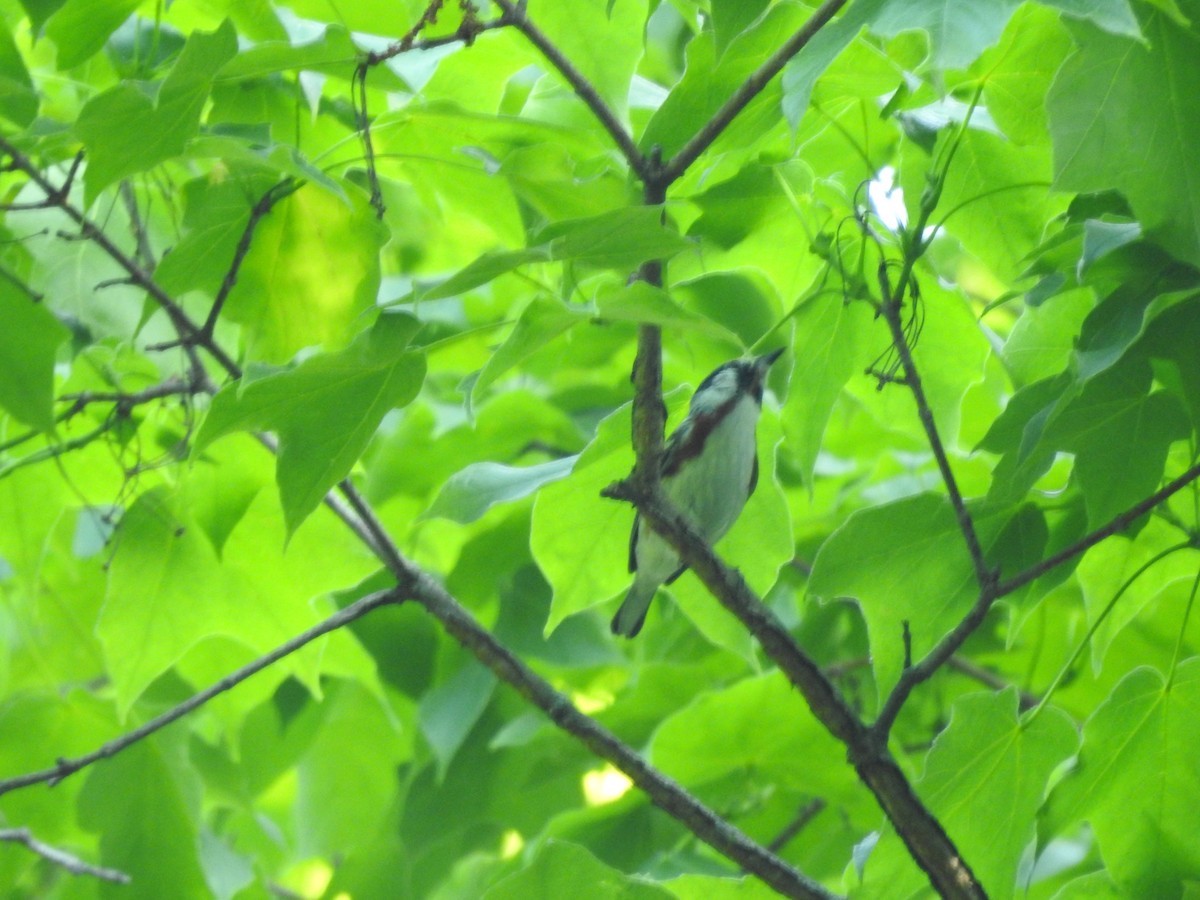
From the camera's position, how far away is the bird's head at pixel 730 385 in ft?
7.30

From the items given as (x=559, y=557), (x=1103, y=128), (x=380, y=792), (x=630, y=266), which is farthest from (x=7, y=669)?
(x=1103, y=128)

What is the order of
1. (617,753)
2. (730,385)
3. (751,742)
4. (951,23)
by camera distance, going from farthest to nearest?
(730,385) < (751,742) < (617,753) < (951,23)

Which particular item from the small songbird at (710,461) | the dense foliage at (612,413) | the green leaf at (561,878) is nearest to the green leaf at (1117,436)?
the dense foliage at (612,413)

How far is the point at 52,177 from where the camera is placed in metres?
1.89

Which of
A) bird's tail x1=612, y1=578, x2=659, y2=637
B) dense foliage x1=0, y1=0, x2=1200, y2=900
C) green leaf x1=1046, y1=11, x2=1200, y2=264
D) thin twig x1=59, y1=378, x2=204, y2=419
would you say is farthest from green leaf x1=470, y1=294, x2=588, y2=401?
bird's tail x1=612, y1=578, x2=659, y2=637

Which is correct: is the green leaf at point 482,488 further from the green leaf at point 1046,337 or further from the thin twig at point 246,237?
the green leaf at point 1046,337

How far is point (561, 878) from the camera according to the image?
1.32m

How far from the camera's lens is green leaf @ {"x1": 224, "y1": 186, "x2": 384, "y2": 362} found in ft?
4.93

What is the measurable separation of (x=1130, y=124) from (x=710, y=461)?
3.86 feet

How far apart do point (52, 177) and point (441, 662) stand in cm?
105

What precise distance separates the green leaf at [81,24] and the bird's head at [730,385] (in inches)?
45.3

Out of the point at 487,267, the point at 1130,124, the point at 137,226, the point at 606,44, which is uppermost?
the point at 137,226

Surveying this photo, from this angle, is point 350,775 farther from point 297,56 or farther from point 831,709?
point 297,56

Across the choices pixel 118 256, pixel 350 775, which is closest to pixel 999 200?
pixel 118 256
